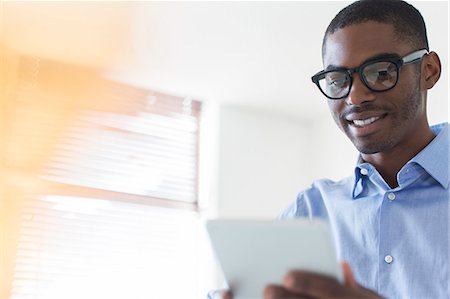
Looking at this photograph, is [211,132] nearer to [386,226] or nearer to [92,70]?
[92,70]

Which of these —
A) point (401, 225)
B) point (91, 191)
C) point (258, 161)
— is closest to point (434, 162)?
point (401, 225)

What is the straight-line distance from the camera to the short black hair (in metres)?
1.10

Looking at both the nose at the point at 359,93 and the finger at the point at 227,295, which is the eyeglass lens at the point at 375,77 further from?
the finger at the point at 227,295

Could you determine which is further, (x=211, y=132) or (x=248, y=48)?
(x=211, y=132)

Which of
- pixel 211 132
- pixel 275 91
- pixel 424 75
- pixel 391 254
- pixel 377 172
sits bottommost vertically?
pixel 391 254

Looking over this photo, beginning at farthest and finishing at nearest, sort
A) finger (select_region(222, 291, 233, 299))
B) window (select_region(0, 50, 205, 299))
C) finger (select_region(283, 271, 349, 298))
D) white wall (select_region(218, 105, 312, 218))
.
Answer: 1. white wall (select_region(218, 105, 312, 218))
2. window (select_region(0, 50, 205, 299))
3. finger (select_region(222, 291, 233, 299))
4. finger (select_region(283, 271, 349, 298))

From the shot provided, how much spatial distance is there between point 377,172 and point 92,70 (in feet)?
6.17

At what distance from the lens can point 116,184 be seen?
2.75 m

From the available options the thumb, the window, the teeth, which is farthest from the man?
the window

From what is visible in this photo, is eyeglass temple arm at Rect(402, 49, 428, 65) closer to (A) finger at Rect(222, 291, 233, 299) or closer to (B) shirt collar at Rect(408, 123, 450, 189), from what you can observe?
(B) shirt collar at Rect(408, 123, 450, 189)

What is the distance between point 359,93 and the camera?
103cm

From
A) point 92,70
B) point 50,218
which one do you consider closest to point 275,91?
point 92,70

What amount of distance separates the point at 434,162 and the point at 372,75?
19 cm

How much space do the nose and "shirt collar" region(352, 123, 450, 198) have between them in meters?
0.14
